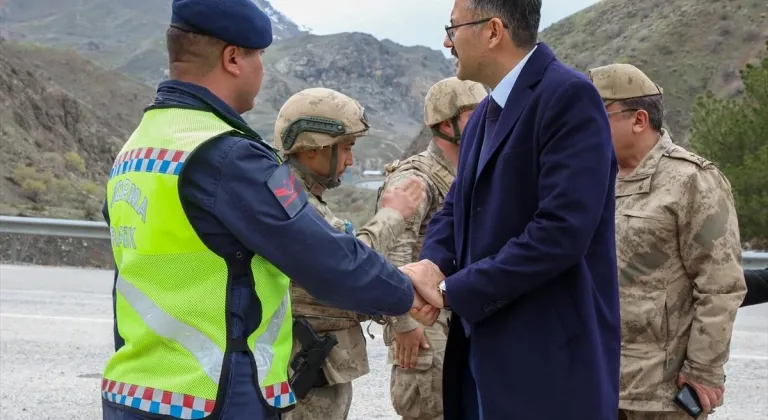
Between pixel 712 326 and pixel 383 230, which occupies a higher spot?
pixel 383 230

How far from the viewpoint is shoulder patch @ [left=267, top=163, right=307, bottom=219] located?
2.45m

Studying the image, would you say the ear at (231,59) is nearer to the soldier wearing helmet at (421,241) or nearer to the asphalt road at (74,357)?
the soldier wearing helmet at (421,241)

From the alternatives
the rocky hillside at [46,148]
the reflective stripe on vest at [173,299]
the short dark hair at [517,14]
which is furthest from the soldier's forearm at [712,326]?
the rocky hillside at [46,148]

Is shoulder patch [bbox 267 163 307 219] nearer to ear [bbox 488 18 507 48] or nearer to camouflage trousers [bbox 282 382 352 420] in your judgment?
ear [bbox 488 18 507 48]

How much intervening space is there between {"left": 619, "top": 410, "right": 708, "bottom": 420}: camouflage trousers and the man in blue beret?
1.58 metres

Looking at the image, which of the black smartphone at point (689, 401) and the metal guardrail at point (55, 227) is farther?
the metal guardrail at point (55, 227)

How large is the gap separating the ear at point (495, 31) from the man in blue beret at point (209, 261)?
0.77m

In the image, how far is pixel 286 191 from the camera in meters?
2.48

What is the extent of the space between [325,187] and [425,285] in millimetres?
1055

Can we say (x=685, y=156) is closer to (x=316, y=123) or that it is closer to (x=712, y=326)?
(x=712, y=326)

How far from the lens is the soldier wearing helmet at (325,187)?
3.73 m

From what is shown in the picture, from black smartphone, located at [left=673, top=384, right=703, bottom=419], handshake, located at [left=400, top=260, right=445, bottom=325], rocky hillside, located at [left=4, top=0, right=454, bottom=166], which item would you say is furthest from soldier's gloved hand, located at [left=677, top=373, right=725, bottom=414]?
rocky hillside, located at [left=4, top=0, right=454, bottom=166]

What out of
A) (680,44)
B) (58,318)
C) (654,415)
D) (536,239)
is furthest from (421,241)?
(680,44)

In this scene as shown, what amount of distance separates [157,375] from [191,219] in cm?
42
